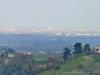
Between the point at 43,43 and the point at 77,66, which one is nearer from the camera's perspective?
the point at 77,66

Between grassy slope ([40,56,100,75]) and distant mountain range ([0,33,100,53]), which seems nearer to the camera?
grassy slope ([40,56,100,75])

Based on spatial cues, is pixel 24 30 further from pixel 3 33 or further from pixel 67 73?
pixel 67 73

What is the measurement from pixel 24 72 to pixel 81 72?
393 centimetres

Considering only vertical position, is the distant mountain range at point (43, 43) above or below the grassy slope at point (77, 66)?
below

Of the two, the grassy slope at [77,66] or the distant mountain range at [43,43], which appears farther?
the distant mountain range at [43,43]

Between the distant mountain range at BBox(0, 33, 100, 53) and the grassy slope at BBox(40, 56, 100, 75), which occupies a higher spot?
the grassy slope at BBox(40, 56, 100, 75)

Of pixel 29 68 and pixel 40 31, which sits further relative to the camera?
pixel 40 31

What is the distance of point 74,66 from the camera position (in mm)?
20984

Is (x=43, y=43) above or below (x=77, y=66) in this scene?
below

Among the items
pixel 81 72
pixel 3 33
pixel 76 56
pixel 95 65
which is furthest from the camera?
pixel 3 33

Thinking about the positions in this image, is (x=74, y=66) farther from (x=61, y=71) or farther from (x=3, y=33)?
(x=3, y=33)

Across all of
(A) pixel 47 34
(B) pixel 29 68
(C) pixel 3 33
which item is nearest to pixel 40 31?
(A) pixel 47 34

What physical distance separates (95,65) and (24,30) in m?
62.5

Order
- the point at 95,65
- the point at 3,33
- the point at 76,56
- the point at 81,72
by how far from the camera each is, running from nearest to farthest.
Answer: the point at 81,72 < the point at 95,65 < the point at 76,56 < the point at 3,33
